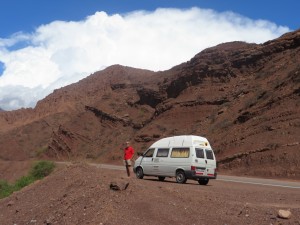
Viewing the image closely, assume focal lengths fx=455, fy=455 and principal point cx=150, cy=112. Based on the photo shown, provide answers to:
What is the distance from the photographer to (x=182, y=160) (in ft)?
65.0

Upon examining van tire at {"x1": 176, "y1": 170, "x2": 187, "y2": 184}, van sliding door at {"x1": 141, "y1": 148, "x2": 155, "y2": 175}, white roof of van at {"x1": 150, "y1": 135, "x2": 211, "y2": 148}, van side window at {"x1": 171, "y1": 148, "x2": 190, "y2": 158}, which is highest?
white roof of van at {"x1": 150, "y1": 135, "x2": 211, "y2": 148}

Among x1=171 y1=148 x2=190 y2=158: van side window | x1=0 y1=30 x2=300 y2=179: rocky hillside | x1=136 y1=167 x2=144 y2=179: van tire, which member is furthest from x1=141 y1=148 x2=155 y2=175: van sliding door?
x1=0 y1=30 x2=300 y2=179: rocky hillside

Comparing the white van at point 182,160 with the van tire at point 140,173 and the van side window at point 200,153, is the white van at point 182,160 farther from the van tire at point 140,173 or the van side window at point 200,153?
the van tire at point 140,173

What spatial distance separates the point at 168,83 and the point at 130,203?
183 ft

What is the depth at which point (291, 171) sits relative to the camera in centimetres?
2602

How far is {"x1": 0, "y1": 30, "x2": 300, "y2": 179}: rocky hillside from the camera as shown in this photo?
30969 millimetres

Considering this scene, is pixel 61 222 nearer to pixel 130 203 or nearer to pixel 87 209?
pixel 87 209

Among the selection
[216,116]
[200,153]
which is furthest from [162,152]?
[216,116]

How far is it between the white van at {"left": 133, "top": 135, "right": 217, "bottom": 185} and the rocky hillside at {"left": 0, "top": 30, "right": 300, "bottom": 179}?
26.2ft

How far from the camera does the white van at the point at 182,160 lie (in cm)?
1950

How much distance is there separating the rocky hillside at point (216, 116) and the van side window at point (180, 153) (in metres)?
8.77

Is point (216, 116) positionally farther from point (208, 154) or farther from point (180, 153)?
point (180, 153)

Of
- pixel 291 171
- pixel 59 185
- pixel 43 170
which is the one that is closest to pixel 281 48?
pixel 291 171

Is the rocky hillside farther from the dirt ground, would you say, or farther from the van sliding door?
the dirt ground
